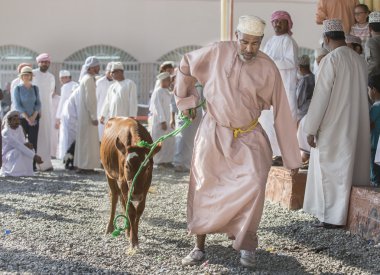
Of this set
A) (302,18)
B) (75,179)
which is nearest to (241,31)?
(75,179)

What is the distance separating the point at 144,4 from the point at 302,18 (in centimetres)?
510

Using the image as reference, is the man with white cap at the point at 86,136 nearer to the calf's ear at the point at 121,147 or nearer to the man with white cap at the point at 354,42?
the man with white cap at the point at 354,42

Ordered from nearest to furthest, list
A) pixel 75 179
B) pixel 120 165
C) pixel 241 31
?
pixel 241 31
pixel 120 165
pixel 75 179

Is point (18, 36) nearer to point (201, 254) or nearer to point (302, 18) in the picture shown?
point (302, 18)

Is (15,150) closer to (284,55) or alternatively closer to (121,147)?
(284,55)

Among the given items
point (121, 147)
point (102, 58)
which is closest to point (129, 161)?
point (121, 147)

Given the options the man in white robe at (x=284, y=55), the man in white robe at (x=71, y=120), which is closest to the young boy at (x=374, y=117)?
the man in white robe at (x=284, y=55)

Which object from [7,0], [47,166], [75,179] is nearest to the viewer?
[75,179]

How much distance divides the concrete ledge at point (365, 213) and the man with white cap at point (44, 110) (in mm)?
7622

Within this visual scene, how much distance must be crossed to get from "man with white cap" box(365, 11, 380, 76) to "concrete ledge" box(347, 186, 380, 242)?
190cm

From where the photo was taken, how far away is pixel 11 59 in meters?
23.8

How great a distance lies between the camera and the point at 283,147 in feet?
20.4

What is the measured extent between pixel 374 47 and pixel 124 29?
1645 cm

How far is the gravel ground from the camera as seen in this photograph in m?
6.00
